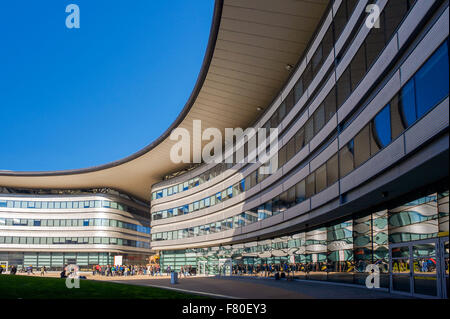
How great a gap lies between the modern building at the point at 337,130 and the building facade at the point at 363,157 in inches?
2.7

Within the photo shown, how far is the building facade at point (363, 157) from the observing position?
47.9 feet

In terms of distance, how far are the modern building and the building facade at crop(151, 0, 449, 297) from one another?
7 cm

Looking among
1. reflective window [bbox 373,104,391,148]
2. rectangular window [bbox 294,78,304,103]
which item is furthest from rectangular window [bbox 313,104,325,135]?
reflective window [bbox 373,104,391,148]

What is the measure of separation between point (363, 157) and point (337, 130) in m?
3.98

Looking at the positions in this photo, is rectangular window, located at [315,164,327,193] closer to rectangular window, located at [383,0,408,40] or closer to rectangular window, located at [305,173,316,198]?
rectangular window, located at [305,173,316,198]

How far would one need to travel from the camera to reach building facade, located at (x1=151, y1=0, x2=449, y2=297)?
14594mm

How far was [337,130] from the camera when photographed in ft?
76.7

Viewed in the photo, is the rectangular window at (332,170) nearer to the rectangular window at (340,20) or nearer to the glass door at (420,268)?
the glass door at (420,268)

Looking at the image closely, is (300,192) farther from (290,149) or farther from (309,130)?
(309,130)

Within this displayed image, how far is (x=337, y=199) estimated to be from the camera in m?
23.2
